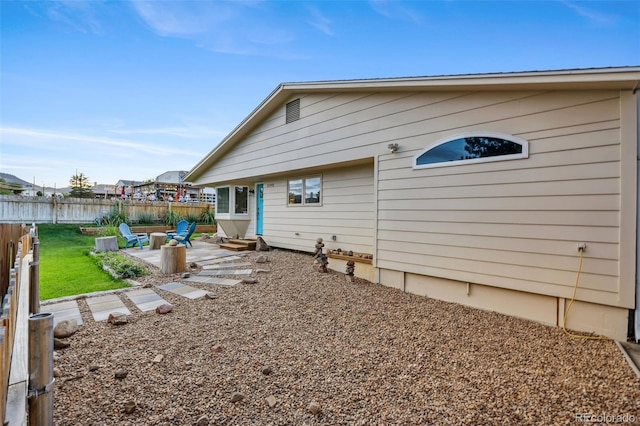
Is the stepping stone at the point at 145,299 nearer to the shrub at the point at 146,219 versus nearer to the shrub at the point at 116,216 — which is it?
the shrub at the point at 116,216

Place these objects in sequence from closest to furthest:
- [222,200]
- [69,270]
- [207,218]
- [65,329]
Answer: [65,329] < [69,270] < [222,200] < [207,218]

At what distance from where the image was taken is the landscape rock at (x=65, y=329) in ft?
10.6

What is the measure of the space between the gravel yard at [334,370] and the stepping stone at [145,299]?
0.21 metres

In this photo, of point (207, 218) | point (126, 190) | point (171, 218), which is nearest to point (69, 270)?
point (171, 218)

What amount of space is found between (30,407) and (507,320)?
15.9 ft

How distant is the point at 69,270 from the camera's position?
6.81 m

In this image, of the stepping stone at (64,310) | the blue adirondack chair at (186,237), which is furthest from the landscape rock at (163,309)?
the blue adirondack chair at (186,237)

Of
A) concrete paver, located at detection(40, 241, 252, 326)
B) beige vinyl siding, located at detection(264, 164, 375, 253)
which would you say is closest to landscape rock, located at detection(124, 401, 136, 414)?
concrete paver, located at detection(40, 241, 252, 326)

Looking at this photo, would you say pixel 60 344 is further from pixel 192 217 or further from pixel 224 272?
pixel 192 217

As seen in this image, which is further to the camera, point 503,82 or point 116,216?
point 116,216

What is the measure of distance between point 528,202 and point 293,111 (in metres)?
6.12

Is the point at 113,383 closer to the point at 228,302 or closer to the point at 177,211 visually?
the point at 228,302

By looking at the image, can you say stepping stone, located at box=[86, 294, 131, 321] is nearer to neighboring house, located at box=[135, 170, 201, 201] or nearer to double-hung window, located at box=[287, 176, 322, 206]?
double-hung window, located at box=[287, 176, 322, 206]

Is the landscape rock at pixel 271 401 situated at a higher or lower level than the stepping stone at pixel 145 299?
higher
